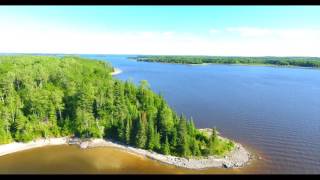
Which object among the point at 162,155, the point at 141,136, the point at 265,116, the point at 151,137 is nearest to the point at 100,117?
the point at 141,136

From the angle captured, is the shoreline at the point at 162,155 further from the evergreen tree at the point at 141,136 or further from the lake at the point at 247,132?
the lake at the point at 247,132

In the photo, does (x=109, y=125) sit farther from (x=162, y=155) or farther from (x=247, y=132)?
(x=247, y=132)

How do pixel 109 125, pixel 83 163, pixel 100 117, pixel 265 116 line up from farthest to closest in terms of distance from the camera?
pixel 265 116
pixel 100 117
pixel 109 125
pixel 83 163

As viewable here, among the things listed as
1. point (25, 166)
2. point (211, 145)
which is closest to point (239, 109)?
point (211, 145)

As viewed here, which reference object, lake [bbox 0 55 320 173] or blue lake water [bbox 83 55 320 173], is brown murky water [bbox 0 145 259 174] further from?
blue lake water [bbox 83 55 320 173]

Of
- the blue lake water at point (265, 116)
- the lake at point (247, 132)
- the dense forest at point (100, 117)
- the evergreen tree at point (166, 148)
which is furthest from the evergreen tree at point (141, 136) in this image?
the blue lake water at point (265, 116)

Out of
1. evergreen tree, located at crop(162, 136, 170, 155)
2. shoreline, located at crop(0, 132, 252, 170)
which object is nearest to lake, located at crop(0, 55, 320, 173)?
shoreline, located at crop(0, 132, 252, 170)
